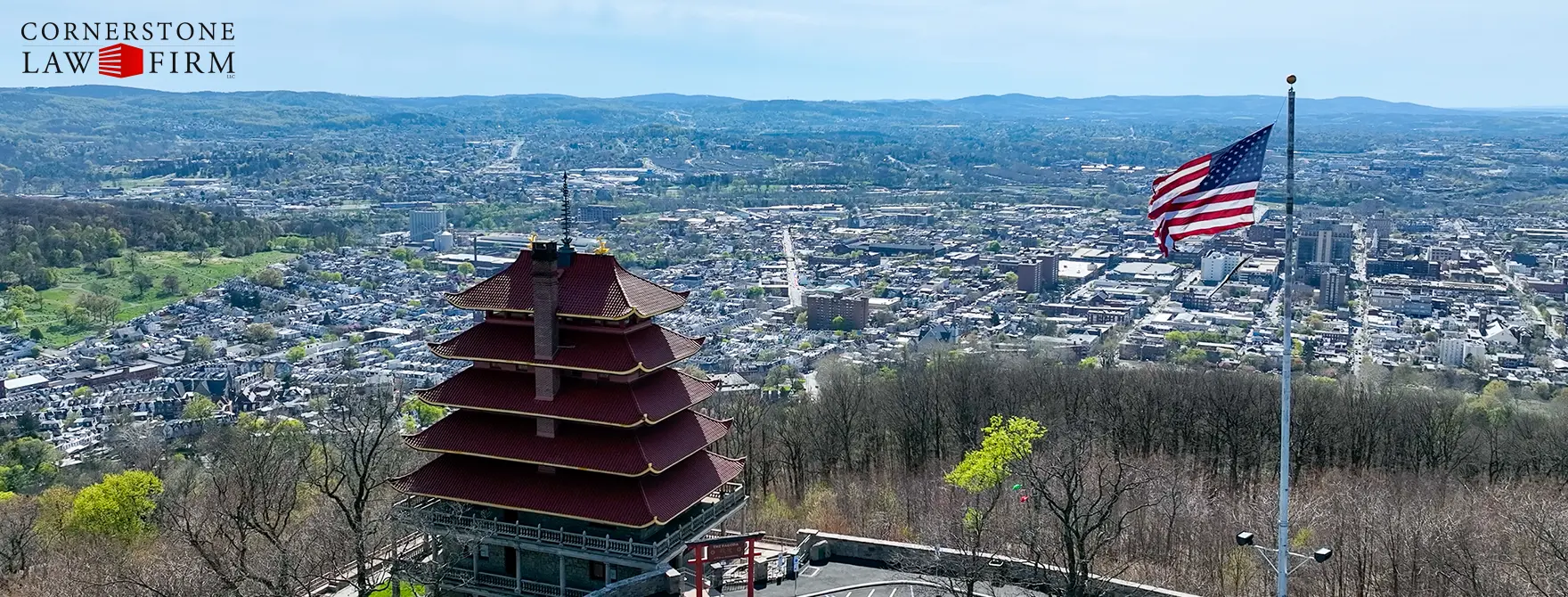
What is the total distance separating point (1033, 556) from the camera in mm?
40156

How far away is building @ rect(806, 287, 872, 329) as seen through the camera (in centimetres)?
15012

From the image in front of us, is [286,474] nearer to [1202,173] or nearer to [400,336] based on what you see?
[1202,173]

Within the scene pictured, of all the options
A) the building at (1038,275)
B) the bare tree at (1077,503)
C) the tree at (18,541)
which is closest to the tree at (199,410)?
the tree at (18,541)

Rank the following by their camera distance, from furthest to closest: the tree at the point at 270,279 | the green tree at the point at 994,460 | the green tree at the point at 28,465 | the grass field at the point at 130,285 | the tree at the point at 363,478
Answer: the tree at the point at 270,279, the grass field at the point at 130,285, the green tree at the point at 28,465, the green tree at the point at 994,460, the tree at the point at 363,478

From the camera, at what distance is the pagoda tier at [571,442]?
3753 centimetres

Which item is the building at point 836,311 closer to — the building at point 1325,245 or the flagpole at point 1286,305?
the building at point 1325,245

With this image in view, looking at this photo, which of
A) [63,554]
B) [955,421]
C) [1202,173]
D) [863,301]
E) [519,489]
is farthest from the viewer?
[863,301]

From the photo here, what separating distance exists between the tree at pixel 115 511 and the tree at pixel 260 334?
87.4 metres

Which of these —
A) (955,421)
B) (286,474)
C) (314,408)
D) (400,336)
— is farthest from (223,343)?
(955,421)

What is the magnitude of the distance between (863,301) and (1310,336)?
4988cm

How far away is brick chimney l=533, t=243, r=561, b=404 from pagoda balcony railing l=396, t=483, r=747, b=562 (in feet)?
14.2

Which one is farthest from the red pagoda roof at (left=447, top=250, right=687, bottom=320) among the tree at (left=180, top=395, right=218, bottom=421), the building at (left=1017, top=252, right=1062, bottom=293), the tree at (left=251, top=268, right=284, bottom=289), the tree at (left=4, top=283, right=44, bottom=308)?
the tree at (left=251, top=268, right=284, bottom=289)

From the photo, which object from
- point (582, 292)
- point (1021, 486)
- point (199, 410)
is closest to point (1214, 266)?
point (199, 410)

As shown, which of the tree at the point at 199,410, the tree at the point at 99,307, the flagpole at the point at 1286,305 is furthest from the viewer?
the tree at the point at 99,307
